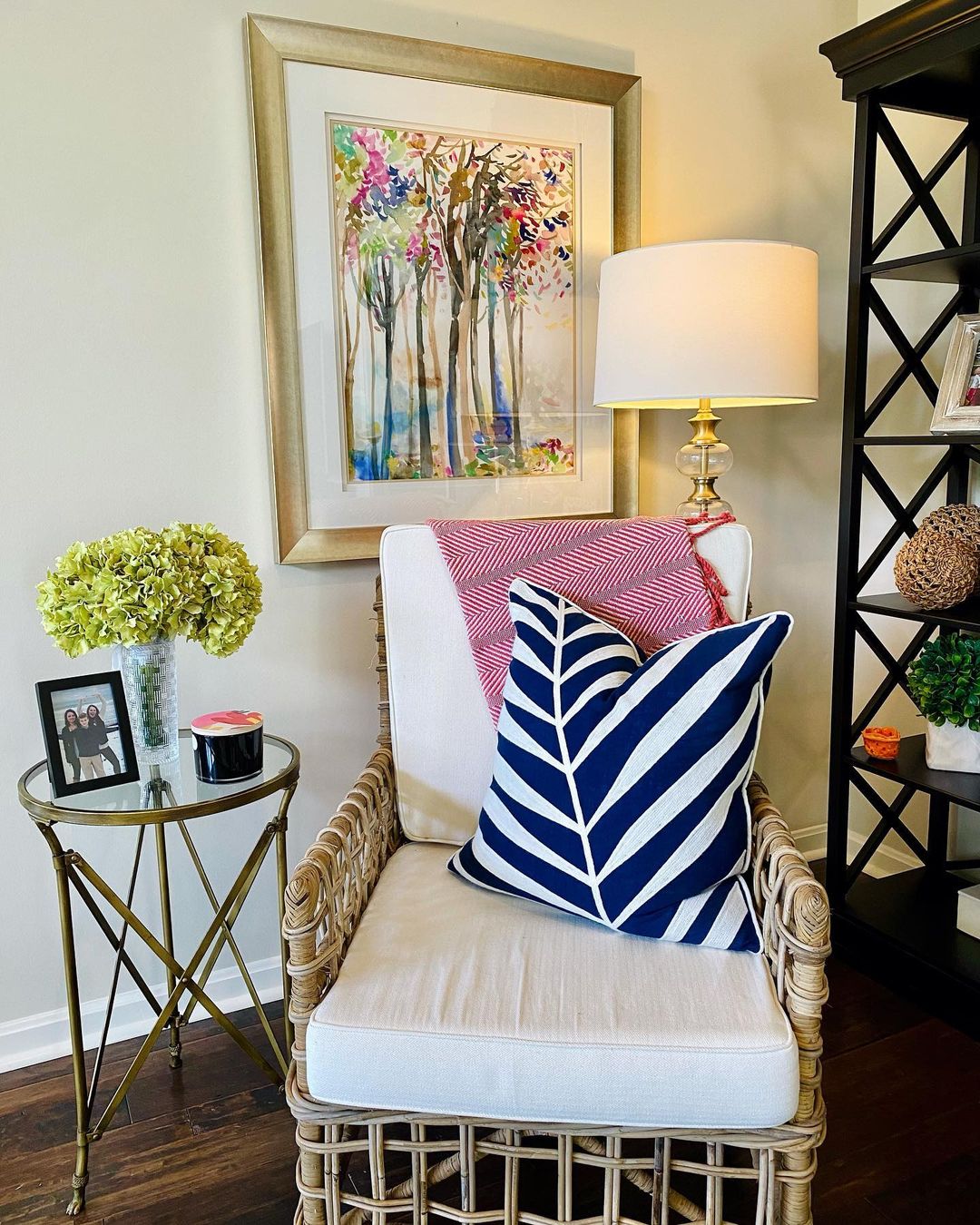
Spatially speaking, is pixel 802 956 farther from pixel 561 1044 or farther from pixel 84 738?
pixel 84 738

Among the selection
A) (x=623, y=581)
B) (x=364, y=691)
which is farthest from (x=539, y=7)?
(x=364, y=691)

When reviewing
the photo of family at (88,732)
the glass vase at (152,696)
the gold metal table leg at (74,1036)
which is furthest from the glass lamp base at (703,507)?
the gold metal table leg at (74,1036)

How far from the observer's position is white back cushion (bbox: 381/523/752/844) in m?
1.60

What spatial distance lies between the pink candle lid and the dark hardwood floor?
688 millimetres

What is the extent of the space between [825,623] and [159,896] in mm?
1696

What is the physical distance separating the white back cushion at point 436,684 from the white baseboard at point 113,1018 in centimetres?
62

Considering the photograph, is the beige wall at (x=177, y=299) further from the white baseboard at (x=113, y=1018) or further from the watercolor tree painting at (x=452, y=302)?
the watercolor tree painting at (x=452, y=302)

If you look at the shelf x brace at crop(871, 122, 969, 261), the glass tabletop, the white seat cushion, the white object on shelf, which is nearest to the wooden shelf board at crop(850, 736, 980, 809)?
the white object on shelf

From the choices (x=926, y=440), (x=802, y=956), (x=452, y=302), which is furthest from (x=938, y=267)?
(x=802, y=956)

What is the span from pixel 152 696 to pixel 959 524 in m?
1.49

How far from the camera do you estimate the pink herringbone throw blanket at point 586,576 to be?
1560mm

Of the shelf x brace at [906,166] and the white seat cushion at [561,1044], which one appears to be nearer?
the white seat cushion at [561,1044]

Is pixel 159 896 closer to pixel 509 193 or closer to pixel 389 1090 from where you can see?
pixel 389 1090

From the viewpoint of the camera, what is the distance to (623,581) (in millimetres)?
1579
